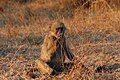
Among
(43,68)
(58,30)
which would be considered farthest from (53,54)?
(58,30)

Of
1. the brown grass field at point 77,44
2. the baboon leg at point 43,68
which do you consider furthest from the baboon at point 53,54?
the brown grass field at point 77,44

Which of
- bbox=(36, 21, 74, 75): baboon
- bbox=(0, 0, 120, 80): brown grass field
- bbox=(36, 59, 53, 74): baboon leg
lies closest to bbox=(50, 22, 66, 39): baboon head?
bbox=(36, 21, 74, 75): baboon

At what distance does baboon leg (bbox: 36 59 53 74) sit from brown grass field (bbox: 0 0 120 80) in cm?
8

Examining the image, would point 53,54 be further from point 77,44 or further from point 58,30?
point 77,44

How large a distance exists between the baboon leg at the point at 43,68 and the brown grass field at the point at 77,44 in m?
0.08

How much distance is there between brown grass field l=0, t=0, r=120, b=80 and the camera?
4.86 meters

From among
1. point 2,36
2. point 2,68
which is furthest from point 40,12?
point 2,68

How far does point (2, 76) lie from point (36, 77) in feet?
1.43

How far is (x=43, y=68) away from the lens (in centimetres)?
536

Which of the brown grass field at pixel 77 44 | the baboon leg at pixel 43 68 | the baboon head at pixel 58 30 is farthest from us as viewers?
the baboon leg at pixel 43 68

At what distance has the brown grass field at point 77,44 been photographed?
486cm

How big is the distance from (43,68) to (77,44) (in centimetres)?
163

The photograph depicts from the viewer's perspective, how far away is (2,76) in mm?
5250

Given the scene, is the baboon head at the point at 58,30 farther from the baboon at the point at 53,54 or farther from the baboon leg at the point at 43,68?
the baboon leg at the point at 43,68
